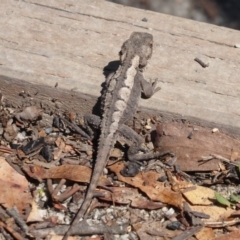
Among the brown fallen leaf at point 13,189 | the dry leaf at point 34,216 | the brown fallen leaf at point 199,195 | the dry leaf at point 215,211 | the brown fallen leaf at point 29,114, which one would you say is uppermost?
the brown fallen leaf at point 29,114

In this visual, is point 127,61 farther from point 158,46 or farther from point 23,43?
point 23,43

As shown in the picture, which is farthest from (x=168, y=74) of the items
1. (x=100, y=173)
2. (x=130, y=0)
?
(x=130, y=0)

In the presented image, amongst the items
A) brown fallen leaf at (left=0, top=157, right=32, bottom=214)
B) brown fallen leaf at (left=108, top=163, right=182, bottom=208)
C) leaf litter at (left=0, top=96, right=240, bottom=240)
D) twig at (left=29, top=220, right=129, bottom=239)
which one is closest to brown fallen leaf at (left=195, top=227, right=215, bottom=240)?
leaf litter at (left=0, top=96, right=240, bottom=240)

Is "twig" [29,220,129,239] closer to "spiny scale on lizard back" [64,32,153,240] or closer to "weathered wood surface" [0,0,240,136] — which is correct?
"spiny scale on lizard back" [64,32,153,240]

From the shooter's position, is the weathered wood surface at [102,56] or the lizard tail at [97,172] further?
the weathered wood surface at [102,56]

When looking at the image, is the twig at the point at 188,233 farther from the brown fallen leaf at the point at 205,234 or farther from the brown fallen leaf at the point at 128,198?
the brown fallen leaf at the point at 128,198

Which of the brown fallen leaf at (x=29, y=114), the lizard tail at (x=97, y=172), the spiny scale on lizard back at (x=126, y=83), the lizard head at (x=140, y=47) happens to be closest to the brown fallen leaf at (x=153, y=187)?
the lizard tail at (x=97, y=172)

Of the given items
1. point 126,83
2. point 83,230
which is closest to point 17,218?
point 83,230
